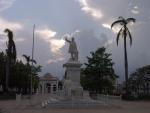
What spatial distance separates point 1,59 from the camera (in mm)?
81312

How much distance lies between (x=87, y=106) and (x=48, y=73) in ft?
337

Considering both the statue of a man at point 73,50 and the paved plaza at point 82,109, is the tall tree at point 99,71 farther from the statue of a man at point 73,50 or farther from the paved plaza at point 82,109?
the paved plaza at point 82,109

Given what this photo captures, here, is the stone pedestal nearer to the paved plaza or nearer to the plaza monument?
the plaza monument

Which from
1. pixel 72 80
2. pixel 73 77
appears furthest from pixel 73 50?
pixel 72 80

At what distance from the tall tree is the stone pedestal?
1187 inches

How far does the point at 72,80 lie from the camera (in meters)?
40.8

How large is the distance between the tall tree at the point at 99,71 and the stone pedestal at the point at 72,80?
3014 centimetres

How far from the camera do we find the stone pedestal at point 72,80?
39.7 m

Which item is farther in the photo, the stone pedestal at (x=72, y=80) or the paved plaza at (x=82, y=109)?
the stone pedestal at (x=72, y=80)

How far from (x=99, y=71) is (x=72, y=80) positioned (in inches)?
1214

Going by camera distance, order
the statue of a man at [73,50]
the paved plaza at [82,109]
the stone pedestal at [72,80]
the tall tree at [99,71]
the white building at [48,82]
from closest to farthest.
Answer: the paved plaza at [82,109], the stone pedestal at [72,80], the statue of a man at [73,50], the tall tree at [99,71], the white building at [48,82]

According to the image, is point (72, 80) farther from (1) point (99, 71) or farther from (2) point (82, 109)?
(1) point (99, 71)

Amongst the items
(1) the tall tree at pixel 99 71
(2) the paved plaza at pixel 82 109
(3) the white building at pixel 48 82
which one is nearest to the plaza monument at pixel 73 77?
(2) the paved plaza at pixel 82 109

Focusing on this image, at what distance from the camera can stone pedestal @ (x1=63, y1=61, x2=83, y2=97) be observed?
39.7 meters
